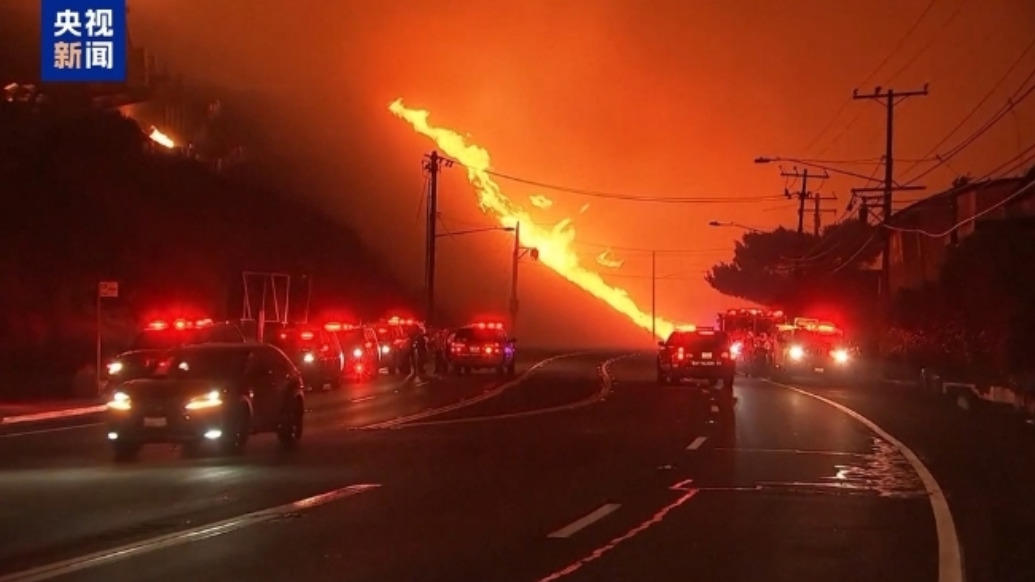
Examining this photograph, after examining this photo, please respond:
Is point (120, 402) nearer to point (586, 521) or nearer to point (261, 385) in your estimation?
point (261, 385)

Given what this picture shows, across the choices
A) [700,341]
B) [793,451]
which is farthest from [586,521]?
[700,341]

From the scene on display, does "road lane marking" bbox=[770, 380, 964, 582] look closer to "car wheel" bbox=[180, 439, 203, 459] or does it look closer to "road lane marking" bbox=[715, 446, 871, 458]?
"road lane marking" bbox=[715, 446, 871, 458]

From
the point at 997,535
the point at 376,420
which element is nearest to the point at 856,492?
the point at 997,535

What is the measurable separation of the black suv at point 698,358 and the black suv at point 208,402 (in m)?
25.2

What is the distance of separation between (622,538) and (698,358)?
112 feet

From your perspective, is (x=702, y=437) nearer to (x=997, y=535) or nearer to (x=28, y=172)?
(x=997, y=535)

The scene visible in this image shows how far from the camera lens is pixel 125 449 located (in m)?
20.8

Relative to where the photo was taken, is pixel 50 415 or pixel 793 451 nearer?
pixel 793 451

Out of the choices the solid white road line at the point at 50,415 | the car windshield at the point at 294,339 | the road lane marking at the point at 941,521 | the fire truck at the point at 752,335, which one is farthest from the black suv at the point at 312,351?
the fire truck at the point at 752,335

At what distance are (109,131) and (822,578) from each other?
5121cm

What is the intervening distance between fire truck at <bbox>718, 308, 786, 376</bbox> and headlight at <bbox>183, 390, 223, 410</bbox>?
138 ft

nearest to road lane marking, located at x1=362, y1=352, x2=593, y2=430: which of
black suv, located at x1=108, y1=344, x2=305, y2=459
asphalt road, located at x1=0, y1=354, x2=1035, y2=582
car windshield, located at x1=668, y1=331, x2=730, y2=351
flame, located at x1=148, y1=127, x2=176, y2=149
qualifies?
asphalt road, located at x1=0, y1=354, x2=1035, y2=582

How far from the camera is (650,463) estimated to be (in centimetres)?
2081

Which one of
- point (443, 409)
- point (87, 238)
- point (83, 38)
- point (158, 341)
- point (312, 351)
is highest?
point (83, 38)
